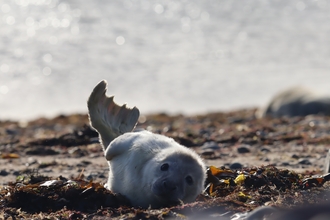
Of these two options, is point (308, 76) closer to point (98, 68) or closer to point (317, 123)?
point (98, 68)

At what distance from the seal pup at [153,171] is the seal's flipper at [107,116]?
0.63 metres

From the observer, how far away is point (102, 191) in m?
5.30

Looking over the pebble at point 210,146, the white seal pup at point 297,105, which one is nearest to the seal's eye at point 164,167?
the pebble at point 210,146

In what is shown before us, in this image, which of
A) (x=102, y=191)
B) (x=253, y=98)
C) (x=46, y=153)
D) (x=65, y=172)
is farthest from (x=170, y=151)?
(x=253, y=98)

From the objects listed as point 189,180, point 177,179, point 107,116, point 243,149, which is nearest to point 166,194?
point 177,179

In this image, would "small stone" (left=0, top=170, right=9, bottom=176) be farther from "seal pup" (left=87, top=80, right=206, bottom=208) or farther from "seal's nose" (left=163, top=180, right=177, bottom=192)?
"seal's nose" (left=163, top=180, right=177, bottom=192)

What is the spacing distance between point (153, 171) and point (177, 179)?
0.71ft

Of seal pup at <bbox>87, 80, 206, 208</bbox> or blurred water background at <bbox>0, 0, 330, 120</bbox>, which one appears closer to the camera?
seal pup at <bbox>87, 80, 206, 208</bbox>

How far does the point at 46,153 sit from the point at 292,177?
4.76m

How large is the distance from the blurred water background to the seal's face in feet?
43.6

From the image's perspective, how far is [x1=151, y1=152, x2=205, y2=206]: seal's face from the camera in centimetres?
485

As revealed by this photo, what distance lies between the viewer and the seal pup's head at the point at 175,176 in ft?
16.0

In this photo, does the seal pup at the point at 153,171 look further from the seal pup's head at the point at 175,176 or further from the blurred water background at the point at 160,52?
the blurred water background at the point at 160,52

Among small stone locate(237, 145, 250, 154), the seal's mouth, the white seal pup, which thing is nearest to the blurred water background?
the white seal pup
